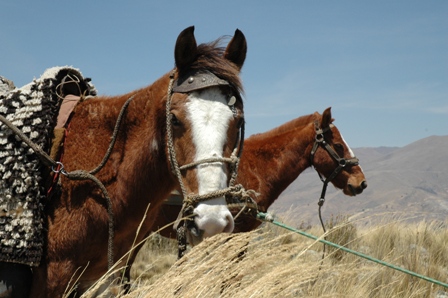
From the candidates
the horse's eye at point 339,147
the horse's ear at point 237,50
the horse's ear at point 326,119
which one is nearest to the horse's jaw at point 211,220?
the horse's ear at point 237,50

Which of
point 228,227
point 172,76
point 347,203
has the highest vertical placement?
point 172,76

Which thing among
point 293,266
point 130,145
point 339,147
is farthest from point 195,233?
point 339,147

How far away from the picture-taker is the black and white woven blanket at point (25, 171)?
2.30 metres

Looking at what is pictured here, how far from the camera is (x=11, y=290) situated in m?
2.29

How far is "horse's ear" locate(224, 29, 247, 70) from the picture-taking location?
9.17ft

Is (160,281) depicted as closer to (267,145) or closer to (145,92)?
(145,92)

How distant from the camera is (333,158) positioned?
255 inches

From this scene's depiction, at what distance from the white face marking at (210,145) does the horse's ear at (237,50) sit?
470mm

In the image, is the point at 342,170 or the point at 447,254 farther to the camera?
the point at 447,254

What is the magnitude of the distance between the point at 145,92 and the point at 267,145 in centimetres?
362

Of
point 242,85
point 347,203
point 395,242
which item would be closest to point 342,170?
point 395,242

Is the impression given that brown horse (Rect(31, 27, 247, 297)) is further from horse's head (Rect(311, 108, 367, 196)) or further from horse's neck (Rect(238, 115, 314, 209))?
horse's head (Rect(311, 108, 367, 196))

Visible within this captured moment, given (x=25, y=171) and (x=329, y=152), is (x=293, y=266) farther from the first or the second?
(x=329, y=152)

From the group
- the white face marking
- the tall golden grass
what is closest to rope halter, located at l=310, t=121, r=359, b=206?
the tall golden grass
